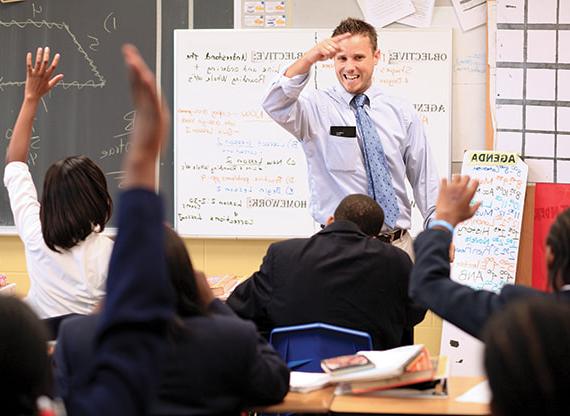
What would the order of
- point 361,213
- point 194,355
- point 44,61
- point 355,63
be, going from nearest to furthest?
point 194,355 < point 44,61 < point 361,213 < point 355,63

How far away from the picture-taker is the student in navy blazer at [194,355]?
6.85ft

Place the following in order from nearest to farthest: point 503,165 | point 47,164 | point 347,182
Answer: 1. point 347,182
2. point 503,165
3. point 47,164

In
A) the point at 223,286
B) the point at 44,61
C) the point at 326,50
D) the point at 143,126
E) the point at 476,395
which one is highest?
the point at 326,50

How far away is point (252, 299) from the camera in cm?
351

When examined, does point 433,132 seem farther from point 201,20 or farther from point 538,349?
point 538,349

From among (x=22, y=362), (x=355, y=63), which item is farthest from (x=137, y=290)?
(x=355, y=63)

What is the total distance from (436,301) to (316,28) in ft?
12.4

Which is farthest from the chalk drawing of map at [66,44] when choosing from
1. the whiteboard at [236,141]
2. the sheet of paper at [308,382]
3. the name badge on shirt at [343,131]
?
the sheet of paper at [308,382]

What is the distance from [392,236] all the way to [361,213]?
0.75 m

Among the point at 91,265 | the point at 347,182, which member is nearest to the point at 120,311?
the point at 91,265

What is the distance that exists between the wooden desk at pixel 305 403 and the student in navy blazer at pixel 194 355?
0.19m

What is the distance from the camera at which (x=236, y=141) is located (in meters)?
5.85

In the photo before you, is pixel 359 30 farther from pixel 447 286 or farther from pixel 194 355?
pixel 194 355

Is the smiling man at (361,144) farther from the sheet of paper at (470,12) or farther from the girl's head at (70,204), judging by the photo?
the sheet of paper at (470,12)
